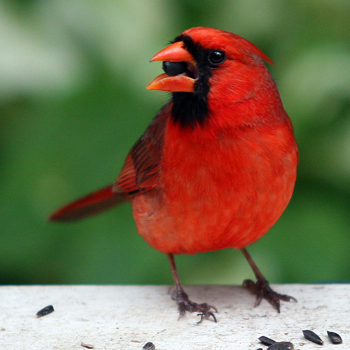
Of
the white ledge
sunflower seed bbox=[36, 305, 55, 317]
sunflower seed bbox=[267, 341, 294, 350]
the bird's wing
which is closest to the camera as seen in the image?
sunflower seed bbox=[267, 341, 294, 350]

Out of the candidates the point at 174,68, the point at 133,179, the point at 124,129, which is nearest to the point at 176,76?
the point at 174,68

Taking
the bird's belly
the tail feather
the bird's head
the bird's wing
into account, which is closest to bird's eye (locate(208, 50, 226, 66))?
the bird's head

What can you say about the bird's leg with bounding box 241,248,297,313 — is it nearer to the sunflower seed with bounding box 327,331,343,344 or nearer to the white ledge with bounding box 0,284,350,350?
the white ledge with bounding box 0,284,350,350

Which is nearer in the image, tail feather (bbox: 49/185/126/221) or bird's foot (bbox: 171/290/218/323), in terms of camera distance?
bird's foot (bbox: 171/290/218/323)

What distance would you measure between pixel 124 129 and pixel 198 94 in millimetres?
1149

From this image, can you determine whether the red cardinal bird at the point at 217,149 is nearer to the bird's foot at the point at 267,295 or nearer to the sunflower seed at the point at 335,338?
the bird's foot at the point at 267,295

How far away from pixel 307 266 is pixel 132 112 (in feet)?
3.87

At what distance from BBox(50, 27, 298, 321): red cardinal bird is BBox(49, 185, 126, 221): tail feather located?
586mm

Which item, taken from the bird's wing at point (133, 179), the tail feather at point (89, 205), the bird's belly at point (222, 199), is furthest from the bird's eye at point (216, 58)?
the tail feather at point (89, 205)

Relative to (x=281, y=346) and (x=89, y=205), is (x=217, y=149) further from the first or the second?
(x=89, y=205)

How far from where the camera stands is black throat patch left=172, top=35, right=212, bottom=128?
2002mm

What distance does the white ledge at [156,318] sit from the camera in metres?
2.03

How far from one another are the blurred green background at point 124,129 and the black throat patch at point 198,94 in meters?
0.91

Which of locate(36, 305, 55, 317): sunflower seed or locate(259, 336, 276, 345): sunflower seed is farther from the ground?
locate(36, 305, 55, 317): sunflower seed
